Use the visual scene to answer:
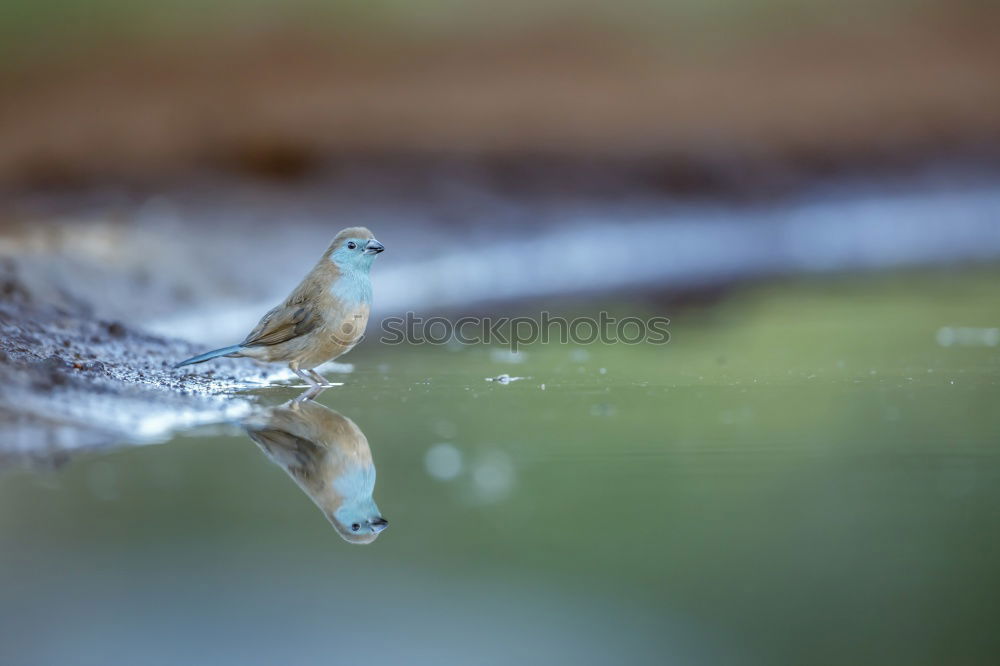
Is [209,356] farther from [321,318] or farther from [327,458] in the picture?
[327,458]

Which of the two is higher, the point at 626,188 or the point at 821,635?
the point at 626,188

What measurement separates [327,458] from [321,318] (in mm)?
1298

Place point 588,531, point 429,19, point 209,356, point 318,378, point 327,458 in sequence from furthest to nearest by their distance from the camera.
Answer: point 429,19, point 318,378, point 209,356, point 327,458, point 588,531

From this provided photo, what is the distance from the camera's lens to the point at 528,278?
27.2ft

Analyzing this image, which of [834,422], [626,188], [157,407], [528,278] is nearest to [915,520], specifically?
[834,422]

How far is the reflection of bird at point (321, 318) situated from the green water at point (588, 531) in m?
0.33

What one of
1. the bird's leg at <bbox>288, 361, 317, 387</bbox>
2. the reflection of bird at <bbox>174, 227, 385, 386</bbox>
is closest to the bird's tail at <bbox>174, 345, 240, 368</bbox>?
the reflection of bird at <bbox>174, 227, 385, 386</bbox>

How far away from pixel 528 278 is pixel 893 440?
5185 mm

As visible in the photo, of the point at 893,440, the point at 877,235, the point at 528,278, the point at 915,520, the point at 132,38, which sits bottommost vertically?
the point at 915,520

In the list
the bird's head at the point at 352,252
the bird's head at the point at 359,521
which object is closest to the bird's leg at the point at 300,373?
the bird's head at the point at 352,252

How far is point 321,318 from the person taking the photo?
14.2 ft

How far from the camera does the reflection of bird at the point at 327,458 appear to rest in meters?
2.58

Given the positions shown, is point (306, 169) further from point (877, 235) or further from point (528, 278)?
point (877, 235)

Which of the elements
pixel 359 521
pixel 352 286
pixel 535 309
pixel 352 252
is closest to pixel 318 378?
pixel 352 286
